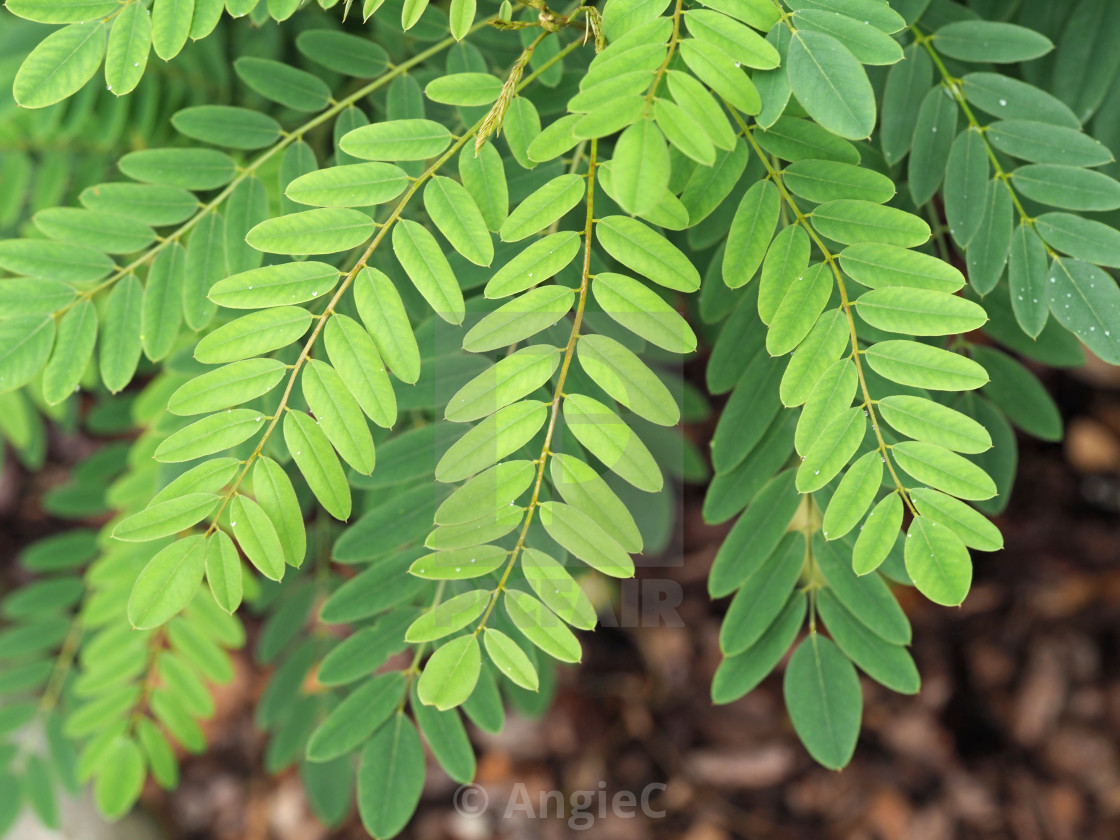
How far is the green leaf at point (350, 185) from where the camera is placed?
0.84 meters

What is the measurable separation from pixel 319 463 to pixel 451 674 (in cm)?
25

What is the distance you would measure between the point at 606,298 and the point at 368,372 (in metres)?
0.25

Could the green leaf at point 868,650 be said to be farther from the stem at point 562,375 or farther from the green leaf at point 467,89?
the green leaf at point 467,89

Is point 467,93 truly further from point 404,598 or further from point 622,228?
point 404,598

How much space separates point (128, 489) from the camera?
1.38 meters

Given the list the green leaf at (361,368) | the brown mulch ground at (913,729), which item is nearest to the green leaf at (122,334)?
the green leaf at (361,368)

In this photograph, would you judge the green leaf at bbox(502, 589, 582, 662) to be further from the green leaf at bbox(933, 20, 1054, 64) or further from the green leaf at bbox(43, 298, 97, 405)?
the green leaf at bbox(933, 20, 1054, 64)

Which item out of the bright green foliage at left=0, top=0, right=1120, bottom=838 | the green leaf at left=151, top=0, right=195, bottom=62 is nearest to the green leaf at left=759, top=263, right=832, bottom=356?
the bright green foliage at left=0, top=0, right=1120, bottom=838

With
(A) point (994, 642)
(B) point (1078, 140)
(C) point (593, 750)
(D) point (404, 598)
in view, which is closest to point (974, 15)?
(B) point (1078, 140)

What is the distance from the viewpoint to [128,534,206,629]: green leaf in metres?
0.80

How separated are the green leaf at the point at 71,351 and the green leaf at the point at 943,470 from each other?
94 cm

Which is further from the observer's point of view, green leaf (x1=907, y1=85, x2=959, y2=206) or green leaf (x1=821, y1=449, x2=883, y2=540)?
green leaf (x1=907, y1=85, x2=959, y2=206)

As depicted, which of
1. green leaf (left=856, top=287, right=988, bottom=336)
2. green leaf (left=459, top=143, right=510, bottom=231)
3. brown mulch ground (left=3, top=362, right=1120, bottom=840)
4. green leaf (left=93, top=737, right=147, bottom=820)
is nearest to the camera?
green leaf (left=856, top=287, right=988, bottom=336)

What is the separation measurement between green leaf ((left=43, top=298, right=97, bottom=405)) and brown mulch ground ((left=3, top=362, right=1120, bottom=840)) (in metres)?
1.41
